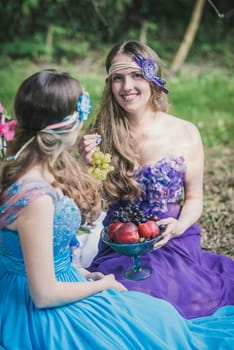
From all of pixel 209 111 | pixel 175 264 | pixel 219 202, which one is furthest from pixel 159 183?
pixel 209 111

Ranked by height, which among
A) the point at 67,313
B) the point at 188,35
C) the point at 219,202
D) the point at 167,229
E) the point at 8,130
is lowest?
the point at 219,202

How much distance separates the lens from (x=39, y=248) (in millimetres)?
2498

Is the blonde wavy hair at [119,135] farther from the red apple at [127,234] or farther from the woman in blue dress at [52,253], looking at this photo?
the woman in blue dress at [52,253]

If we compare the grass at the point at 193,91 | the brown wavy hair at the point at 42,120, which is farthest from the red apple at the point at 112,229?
the grass at the point at 193,91

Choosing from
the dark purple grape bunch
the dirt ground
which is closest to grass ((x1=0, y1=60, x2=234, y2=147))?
the dirt ground

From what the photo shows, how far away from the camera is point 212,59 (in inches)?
498

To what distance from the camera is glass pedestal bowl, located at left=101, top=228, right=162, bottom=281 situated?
128 inches

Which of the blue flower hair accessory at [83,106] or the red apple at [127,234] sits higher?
the blue flower hair accessory at [83,106]

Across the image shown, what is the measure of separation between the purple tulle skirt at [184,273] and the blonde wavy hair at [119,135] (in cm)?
28

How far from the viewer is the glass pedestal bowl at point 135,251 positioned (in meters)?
3.26

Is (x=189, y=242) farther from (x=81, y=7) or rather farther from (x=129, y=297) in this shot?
(x=81, y=7)

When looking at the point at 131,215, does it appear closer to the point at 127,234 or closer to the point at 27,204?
the point at 127,234

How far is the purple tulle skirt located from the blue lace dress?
53 cm

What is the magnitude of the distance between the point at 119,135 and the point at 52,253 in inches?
56.2
